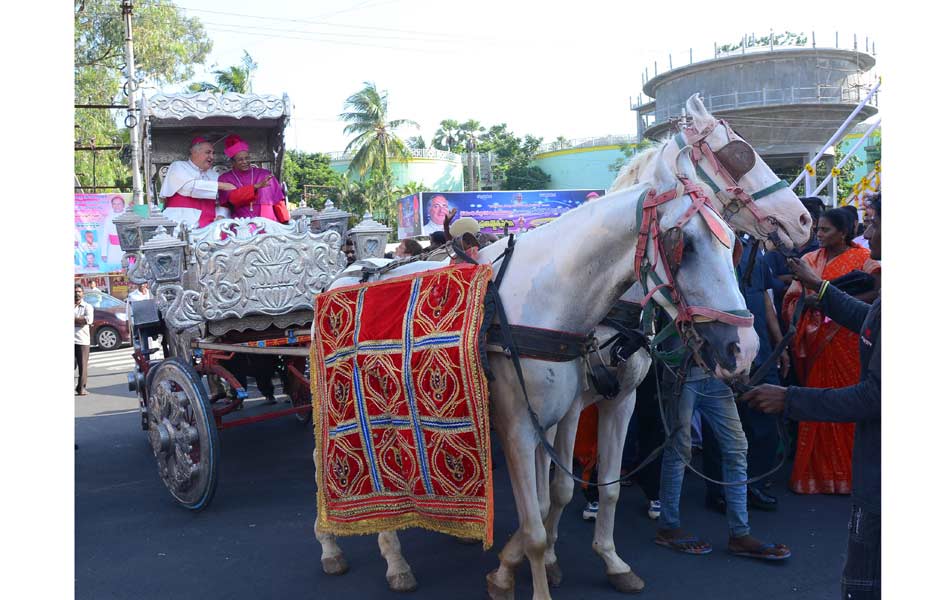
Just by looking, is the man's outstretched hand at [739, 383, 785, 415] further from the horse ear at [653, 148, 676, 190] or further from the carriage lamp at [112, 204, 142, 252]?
the carriage lamp at [112, 204, 142, 252]

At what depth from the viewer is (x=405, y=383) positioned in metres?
3.39

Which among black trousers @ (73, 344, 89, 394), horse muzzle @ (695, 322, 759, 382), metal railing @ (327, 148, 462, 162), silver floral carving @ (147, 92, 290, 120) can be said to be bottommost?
black trousers @ (73, 344, 89, 394)

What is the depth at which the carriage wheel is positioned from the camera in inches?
193

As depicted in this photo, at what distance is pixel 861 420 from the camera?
247 cm

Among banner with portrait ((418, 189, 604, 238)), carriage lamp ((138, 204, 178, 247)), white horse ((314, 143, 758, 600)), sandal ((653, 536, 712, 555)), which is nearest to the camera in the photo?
white horse ((314, 143, 758, 600))

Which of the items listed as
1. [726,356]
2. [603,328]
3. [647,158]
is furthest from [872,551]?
[647,158]

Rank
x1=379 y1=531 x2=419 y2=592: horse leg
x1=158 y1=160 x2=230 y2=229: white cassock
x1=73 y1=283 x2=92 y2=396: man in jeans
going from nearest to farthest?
x1=379 y1=531 x2=419 y2=592: horse leg
x1=158 y1=160 x2=230 y2=229: white cassock
x1=73 y1=283 x2=92 y2=396: man in jeans

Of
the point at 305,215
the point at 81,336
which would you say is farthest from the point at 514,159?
the point at 305,215

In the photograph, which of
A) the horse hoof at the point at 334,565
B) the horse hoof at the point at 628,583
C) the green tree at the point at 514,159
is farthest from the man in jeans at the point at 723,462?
the green tree at the point at 514,159

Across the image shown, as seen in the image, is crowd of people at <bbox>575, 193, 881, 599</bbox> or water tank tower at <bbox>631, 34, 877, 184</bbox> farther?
water tank tower at <bbox>631, 34, 877, 184</bbox>

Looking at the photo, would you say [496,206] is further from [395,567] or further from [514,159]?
[395,567]

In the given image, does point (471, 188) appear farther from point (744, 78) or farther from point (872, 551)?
point (872, 551)

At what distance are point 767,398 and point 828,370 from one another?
3059mm

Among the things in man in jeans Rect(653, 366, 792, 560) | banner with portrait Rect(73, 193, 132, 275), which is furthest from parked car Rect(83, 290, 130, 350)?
man in jeans Rect(653, 366, 792, 560)
